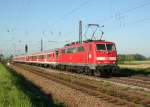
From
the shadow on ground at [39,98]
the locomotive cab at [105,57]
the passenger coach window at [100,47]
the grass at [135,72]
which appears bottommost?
the shadow on ground at [39,98]

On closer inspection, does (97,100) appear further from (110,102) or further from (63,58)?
(63,58)

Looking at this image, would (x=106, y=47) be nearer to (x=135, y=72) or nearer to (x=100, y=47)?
(x=100, y=47)

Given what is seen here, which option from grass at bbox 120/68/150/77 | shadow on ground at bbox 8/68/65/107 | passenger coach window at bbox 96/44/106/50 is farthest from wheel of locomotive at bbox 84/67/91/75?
shadow on ground at bbox 8/68/65/107

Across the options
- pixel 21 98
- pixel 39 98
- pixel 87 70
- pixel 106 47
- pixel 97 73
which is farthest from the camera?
pixel 87 70

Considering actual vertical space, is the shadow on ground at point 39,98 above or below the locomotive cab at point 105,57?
below

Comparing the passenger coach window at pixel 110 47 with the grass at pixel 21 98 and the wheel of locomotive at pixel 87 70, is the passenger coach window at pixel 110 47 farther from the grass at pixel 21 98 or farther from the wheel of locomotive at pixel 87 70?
the grass at pixel 21 98

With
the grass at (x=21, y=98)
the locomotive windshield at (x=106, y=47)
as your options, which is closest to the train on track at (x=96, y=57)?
the locomotive windshield at (x=106, y=47)

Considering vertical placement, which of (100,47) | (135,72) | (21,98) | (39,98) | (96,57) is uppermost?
(100,47)

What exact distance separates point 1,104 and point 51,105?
3.59 meters

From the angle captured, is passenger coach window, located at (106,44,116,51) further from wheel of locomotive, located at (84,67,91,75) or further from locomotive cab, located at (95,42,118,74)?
wheel of locomotive, located at (84,67,91,75)

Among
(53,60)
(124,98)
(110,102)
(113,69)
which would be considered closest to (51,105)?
(110,102)

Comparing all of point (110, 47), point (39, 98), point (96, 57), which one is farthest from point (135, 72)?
point (39, 98)

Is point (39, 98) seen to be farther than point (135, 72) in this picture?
No

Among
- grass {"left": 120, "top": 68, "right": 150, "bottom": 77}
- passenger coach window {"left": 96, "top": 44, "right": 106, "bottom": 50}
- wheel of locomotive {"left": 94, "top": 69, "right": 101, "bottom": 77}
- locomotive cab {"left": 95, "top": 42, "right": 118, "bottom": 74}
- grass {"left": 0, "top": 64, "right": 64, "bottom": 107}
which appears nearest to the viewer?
grass {"left": 0, "top": 64, "right": 64, "bottom": 107}
